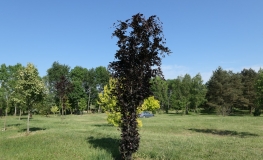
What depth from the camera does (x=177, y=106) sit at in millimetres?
79688

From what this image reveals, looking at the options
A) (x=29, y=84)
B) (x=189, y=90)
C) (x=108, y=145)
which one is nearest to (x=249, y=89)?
(x=189, y=90)

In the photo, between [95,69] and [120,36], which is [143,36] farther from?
[95,69]

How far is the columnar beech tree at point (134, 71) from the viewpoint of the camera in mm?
10695

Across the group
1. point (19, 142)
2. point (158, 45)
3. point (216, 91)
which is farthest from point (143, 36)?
point (216, 91)

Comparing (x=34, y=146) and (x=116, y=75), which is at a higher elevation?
(x=116, y=75)

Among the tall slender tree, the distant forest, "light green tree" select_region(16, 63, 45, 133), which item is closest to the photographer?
"light green tree" select_region(16, 63, 45, 133)

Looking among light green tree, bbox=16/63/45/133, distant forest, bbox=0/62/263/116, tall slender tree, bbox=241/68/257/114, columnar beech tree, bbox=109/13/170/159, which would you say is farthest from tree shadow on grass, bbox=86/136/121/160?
tall slender tree, bbox=241/68/257/114

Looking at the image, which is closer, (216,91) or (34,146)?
(34,146)

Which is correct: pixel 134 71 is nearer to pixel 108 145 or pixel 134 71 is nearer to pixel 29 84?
pixel 108 145

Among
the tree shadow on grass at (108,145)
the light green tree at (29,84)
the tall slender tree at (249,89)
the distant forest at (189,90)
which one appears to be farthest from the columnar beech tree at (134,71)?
the tall slender tree at (249,89)

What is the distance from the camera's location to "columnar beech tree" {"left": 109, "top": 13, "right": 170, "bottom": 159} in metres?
10.7

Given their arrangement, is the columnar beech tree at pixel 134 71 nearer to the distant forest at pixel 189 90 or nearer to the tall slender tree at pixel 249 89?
the distant forest at pixel 189 90

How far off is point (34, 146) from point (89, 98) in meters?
76.4

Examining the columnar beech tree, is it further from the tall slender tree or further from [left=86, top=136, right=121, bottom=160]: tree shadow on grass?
the tall slender tree
